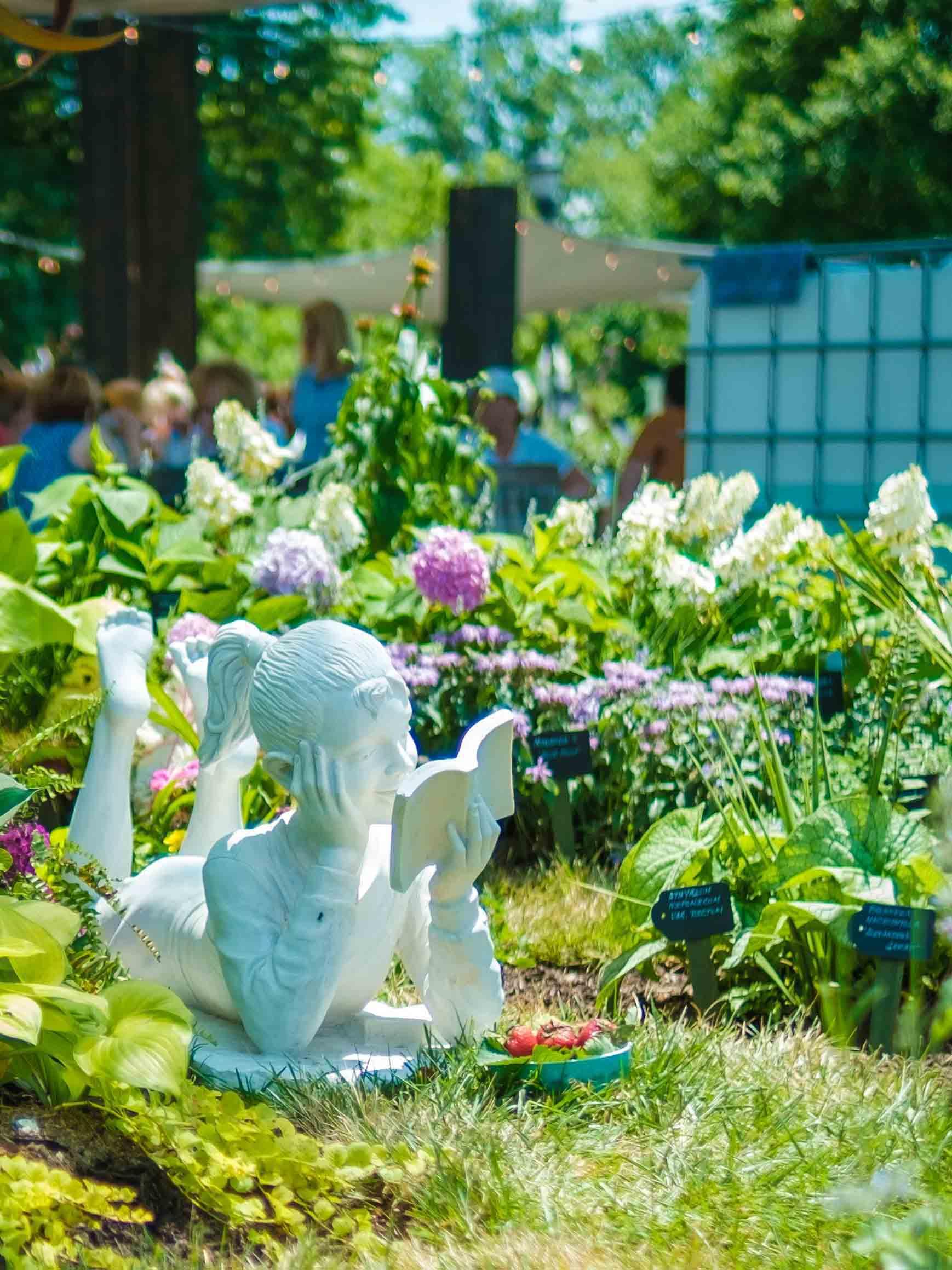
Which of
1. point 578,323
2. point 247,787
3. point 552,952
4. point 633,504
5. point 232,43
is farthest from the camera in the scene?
point 578,323

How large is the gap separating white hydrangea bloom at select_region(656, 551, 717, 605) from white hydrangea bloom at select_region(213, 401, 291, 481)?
50.7 inches

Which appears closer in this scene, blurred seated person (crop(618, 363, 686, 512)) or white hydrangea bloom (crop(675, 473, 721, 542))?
white hydrangea bloom (crop(675, 473, 721, 542))

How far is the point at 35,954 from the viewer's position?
1957 mm

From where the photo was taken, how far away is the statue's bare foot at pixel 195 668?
288 cm

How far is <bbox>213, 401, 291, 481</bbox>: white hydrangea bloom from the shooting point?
14.4ft

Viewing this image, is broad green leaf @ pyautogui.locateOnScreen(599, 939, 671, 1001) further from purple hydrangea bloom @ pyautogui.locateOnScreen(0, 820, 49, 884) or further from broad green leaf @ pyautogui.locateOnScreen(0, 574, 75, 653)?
broad green leaf @ pyautogui.locateOnScreen(0, 574, 75, 653)

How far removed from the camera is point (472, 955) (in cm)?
224

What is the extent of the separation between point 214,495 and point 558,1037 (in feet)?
7.75

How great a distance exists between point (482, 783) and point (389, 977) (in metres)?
0.74

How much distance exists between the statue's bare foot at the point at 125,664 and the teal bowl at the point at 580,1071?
0.99 metres

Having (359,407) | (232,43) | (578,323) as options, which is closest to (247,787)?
(359,407)

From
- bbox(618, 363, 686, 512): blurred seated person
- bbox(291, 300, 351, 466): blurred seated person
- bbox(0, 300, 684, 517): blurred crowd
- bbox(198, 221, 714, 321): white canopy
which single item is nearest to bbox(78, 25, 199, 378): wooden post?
bbox(0, 300, 684, 517): blurred crowd

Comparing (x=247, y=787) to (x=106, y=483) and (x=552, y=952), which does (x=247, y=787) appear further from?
(x=106, y=483)

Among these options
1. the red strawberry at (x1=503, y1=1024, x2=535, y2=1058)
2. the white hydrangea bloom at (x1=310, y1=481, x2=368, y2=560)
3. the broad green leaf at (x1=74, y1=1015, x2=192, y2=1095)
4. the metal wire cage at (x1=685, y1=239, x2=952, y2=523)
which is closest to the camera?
the broad green leaf at (x1=74, y1=1015, x2=192, y2=1095)
